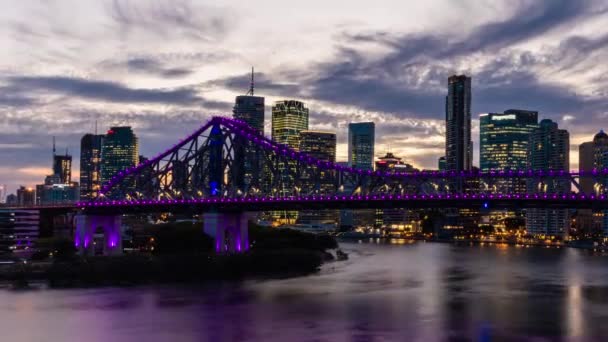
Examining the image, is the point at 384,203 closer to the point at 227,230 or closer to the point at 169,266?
the point at 227,230

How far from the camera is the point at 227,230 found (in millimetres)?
77875

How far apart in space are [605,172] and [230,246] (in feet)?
120

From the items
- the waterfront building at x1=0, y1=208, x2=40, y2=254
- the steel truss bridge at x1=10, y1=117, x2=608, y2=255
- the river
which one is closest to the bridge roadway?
the steel truss bridge at x1=10, y1=117, x2=608, y2=255

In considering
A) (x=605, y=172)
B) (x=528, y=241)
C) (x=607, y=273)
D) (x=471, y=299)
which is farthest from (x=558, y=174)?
(x=528, y=241)

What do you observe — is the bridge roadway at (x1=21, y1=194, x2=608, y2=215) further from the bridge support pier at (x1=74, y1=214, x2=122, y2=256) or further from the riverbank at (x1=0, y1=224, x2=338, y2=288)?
the bridge support pier at (x1=74, y1=214, x2=122, y2=256)

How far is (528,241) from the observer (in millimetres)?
163375

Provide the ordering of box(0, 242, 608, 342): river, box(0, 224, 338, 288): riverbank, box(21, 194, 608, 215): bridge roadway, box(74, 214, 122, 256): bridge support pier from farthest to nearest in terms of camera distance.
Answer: box(74, 214, 122, 256): bridge support pier, box(21, 194, 608, 215): bridge roadway, box(0, 224, 338, 288): riverbank, box(0, 242, 608, 342): river

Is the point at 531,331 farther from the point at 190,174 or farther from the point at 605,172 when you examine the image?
the point at 190,174

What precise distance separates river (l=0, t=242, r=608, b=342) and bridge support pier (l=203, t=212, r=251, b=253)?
11.8 meters

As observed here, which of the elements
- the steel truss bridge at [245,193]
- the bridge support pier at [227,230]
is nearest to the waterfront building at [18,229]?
the steel truss bridge at [245,193]

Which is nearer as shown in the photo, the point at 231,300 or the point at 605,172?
the point at 231,300

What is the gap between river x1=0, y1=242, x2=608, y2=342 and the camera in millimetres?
40594

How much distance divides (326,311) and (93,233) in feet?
147

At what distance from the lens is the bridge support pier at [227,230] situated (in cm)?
7600
